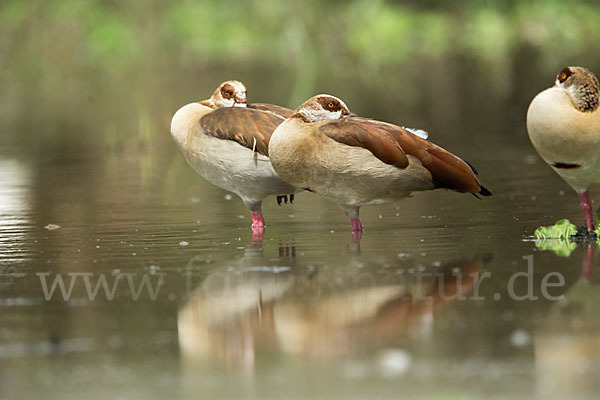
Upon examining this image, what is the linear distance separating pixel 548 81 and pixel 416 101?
3791 millimetres

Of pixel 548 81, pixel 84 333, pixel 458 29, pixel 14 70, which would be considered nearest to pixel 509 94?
pixel 548 81

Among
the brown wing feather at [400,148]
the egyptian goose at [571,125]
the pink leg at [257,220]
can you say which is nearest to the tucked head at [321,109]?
the brown wing feather at [400,148]

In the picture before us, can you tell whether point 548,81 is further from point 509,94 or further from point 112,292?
point 112,292

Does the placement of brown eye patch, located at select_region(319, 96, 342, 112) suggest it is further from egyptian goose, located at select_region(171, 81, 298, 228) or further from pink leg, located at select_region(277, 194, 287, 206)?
pink leg, located at select_region(277, 194, 287, 206)

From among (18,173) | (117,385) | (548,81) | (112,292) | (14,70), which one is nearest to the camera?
(117,385)

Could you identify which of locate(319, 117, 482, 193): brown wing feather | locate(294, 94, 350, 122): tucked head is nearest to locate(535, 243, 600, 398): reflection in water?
locate(319, 117, 482, 193): brown wing feather

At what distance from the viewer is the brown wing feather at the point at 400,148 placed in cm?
783

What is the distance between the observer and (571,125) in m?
7.61

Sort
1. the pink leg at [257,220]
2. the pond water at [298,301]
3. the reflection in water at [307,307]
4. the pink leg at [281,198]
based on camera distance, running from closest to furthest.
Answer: the pond water at [298,301] → the reflection in water at [307,307] → the pink leg at [257,220] → the pink leg at [281,198]

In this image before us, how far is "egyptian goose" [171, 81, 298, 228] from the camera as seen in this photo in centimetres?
851

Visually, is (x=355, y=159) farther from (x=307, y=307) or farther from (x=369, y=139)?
(x=307, y=307)

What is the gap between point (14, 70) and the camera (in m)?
32.0

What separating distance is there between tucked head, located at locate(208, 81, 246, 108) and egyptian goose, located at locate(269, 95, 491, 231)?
1074 millimetres

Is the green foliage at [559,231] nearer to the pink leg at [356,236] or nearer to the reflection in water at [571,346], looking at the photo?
the pink leg at [356,236]
